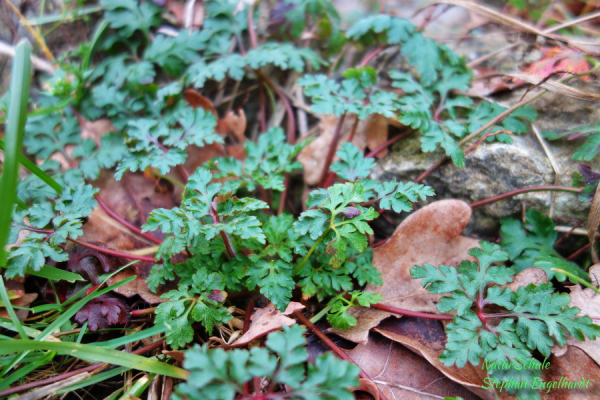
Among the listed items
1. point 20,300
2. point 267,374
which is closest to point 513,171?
point 267,374

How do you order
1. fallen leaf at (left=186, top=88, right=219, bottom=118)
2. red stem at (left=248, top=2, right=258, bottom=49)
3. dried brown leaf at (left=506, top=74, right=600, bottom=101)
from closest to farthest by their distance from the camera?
dried brown leaf at (left=506, top=74, right=600, bottom=101)
fallen leaf at (left=186, top=88, right=219, bottom=118)
red stem at (left=248, top=2, right=258, bottom=49)

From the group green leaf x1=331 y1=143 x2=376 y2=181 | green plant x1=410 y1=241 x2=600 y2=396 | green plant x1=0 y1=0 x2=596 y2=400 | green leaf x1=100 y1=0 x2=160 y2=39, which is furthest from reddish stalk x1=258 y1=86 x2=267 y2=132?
green plant x1=410 y1=241 x2=600 y2=396

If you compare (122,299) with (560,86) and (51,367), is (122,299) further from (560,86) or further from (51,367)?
(560,86)

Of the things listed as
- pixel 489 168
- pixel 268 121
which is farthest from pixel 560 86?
pixel 268 121

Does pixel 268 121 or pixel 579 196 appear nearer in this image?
pixel 579 196

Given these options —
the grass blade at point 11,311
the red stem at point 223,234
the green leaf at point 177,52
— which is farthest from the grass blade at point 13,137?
the green leaf at point 177,52

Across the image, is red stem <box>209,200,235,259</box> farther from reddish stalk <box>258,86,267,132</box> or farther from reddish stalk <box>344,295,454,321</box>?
reddish stalk <box>258,86,267,132</box>
